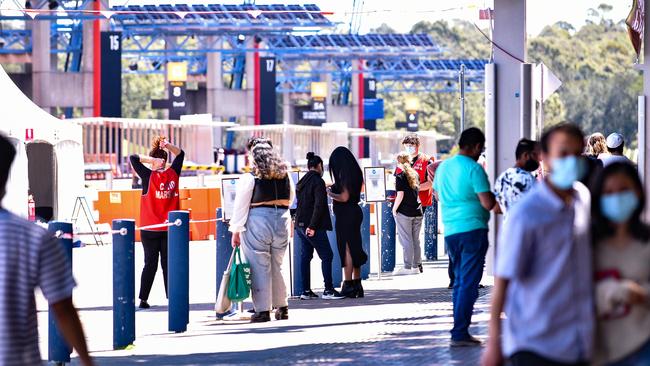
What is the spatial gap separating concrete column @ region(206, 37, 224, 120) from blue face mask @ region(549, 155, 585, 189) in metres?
68.5

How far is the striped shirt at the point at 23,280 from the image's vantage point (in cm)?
621

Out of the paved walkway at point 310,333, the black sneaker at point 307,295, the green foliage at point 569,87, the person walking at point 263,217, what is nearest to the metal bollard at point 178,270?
the paved walkway at point 310,333

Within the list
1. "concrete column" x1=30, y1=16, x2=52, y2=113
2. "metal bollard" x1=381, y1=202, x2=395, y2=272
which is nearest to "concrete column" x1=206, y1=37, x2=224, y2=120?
"concrete column" x1=30, y1=16, x2=52, y2=113

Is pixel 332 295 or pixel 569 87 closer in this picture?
pixel 332 295

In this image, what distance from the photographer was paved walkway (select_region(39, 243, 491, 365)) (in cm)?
1240

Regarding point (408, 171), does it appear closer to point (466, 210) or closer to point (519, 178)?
point (466, 210)

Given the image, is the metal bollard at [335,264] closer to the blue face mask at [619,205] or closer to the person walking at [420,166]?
the person walking at [420,166]

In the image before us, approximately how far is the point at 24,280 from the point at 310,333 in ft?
26.9

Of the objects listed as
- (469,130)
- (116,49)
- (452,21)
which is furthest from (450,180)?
(452,21)

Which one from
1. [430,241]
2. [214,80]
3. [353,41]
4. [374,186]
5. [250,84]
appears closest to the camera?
[374,186]

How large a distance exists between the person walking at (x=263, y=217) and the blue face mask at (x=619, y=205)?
899 cm

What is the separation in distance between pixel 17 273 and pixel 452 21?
18102cm

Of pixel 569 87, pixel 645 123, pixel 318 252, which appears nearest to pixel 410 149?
pixel 645 123

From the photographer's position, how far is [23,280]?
20.5 ft
